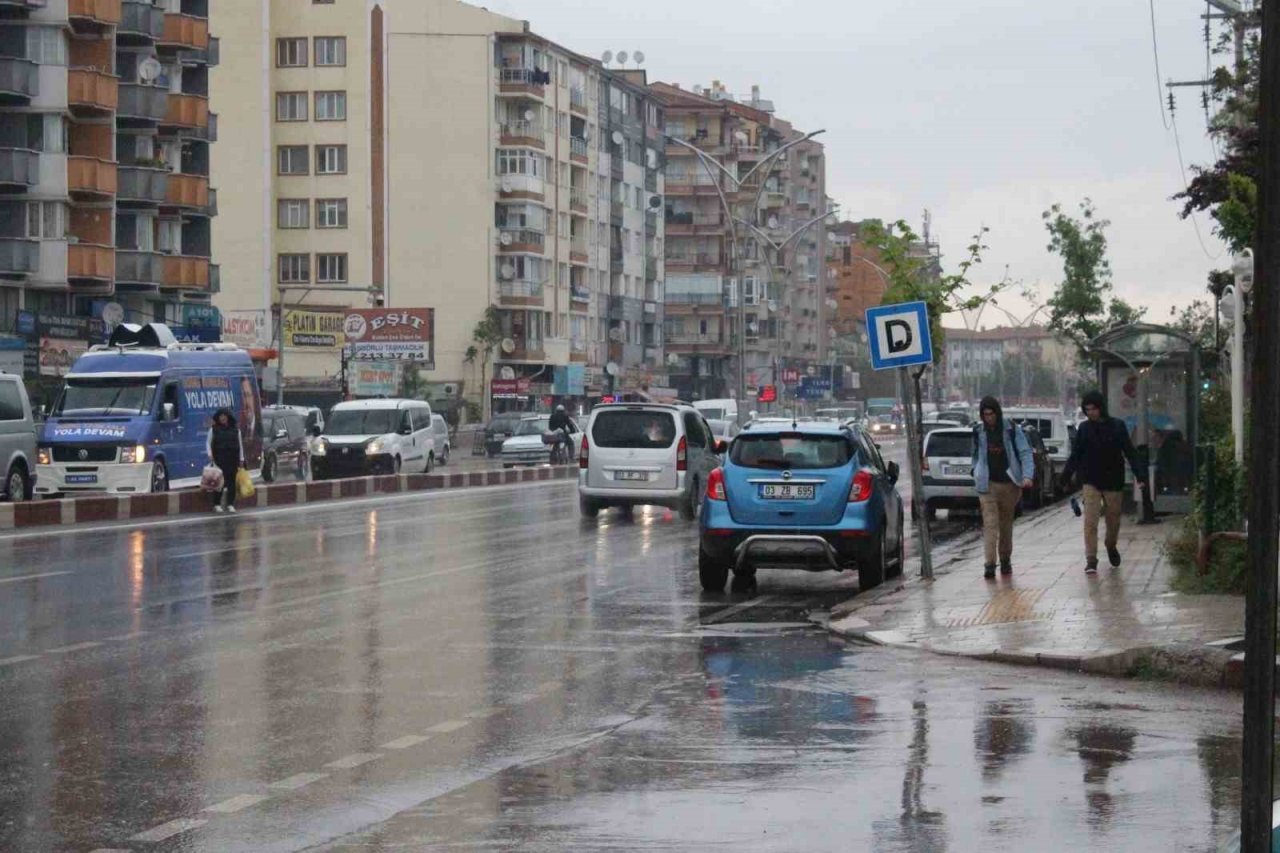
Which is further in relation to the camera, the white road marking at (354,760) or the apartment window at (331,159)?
the apartment window at (331,159)

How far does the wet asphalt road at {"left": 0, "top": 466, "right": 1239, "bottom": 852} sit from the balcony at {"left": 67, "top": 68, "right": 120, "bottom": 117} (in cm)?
4679

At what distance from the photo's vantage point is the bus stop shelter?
1224 inches

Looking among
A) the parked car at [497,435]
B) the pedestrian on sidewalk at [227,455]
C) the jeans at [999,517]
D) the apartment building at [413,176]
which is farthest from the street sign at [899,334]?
the apartment building at [413,176]

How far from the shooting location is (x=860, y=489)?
20.7 m

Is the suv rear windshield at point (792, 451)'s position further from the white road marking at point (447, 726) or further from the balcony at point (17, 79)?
the balcony at point (17, 79)

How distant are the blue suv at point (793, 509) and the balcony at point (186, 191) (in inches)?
2149

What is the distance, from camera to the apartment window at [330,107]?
102 m

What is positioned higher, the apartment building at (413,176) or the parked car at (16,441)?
the apartment building at (413,176)

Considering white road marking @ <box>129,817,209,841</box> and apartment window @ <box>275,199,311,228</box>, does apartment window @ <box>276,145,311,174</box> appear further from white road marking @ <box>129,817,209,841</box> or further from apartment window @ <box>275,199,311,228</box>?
white road marking @ <box>129,817,209,841</box>

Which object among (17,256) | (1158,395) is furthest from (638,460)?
(17,256)

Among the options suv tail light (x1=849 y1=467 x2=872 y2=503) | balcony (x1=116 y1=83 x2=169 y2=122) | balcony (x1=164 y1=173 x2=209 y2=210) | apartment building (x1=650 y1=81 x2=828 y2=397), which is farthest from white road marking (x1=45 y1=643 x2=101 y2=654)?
apartment building (x1=650 y1=81 x2=828 y2=397)

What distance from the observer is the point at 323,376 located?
9988 cm

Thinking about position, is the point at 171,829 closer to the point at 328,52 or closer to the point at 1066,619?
the point at 1066,619

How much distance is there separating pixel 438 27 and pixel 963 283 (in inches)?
2332
